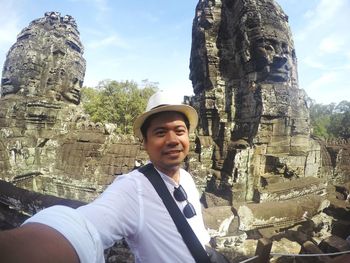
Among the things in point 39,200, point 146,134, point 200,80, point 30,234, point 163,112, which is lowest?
point 39,200

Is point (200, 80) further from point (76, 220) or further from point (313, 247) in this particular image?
point (76, 220)

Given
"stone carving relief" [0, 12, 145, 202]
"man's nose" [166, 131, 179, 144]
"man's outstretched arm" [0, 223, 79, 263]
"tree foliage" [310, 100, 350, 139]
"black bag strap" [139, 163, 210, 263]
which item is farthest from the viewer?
"tree foliage" [310, 100, 350, 139]

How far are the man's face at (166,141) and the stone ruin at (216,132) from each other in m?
2.71

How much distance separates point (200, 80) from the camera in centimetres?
977

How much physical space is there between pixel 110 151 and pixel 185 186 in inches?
268

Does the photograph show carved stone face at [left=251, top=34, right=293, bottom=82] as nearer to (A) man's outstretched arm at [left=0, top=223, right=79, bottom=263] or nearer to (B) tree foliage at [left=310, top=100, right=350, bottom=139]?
(A) man's outstretched arm at [left=0, top=223, right=79, bottom=263]

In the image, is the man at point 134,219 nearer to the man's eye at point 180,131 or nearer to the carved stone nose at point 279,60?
the man's eye at point 180,131

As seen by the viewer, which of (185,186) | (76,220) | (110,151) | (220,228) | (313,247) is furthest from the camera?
(110,151)

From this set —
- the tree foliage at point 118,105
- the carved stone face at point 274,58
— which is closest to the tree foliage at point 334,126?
the tree foliage at point 118,105

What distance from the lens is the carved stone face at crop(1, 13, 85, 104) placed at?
888 cm

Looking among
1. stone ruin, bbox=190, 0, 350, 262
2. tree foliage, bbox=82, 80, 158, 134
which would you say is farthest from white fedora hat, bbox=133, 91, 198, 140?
tree foliage, bbox=82, 80, 158, 134

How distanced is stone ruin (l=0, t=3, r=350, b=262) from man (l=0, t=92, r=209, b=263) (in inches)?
107

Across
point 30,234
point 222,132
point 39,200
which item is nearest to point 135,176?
point 30,234

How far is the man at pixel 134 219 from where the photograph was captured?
640mm
